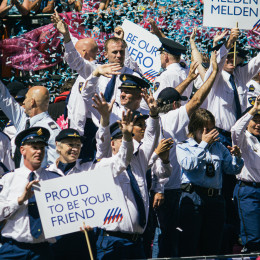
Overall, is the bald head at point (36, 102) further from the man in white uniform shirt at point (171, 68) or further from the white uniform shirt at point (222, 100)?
the white uniform shirt at point (222, 100)

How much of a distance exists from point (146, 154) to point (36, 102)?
1.93 meters

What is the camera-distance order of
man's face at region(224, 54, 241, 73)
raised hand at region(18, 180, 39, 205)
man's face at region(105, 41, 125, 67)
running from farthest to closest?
man's face at region(224, 54, 241, 73), man's face at region(105, 41, 125, 67), raised hand at region(18, 180, 39, 205)

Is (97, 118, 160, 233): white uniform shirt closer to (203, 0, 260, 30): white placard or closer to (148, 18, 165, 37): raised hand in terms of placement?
(203, 0, 260, 30): white placard

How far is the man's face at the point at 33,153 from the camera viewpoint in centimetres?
691

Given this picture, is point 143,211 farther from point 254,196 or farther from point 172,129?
point 254,196

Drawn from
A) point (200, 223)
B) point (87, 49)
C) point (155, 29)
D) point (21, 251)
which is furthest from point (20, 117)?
point (155, 29)

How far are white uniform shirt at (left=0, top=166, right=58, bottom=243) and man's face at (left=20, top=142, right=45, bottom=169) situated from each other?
102 mm

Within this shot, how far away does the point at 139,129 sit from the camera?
764 centimetres

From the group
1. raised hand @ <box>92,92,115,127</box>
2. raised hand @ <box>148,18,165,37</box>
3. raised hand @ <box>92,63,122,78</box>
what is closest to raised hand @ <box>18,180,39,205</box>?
raised hand @ <box>92,92,115,127</box>

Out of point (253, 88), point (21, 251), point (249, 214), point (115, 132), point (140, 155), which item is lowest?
point (249, 214)

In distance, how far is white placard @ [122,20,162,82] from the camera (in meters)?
10.4

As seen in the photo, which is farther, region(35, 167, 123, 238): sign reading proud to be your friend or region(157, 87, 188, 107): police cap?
region(157, 87, 188, 107): police cap

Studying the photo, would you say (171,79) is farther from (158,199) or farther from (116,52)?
(158,199)

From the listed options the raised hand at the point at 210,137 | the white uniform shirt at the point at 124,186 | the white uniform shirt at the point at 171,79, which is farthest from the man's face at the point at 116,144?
the white uniform shirt at the point at 171,79
